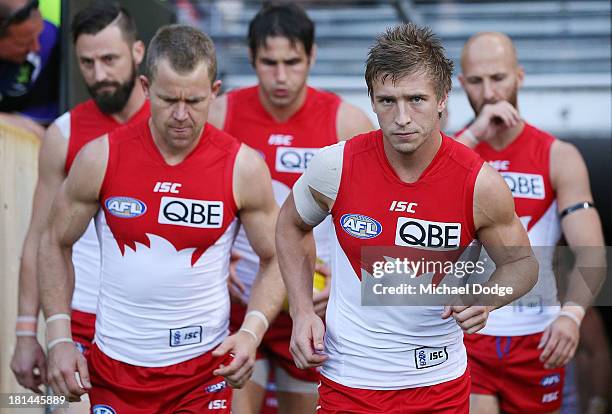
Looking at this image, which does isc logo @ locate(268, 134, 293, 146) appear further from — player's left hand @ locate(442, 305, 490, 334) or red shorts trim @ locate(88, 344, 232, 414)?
player's left hand @ locate(442, 305, 490, 334)

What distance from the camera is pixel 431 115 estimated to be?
399cm

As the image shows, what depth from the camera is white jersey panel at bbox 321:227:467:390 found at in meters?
4.16

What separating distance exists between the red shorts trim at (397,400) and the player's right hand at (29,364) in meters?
1.58

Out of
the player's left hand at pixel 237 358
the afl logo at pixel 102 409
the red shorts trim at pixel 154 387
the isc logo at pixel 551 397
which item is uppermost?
the player's left hand at pixel 237 358

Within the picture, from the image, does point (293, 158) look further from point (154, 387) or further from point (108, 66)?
point (154, 387)

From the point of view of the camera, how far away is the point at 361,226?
4.11m

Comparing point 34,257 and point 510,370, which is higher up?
point 34,257

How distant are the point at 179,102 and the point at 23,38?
2946 mm

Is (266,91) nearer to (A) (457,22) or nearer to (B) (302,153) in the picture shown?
(B) (302,153)

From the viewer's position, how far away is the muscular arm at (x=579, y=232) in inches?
213

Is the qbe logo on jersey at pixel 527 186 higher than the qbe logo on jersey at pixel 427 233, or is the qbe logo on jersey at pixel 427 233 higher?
the qbe logo on jersey at pixel 527 186

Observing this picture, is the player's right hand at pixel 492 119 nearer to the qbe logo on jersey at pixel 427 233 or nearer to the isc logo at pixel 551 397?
the isc logo at pixel 551 397

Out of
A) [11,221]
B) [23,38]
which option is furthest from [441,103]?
[23,38]

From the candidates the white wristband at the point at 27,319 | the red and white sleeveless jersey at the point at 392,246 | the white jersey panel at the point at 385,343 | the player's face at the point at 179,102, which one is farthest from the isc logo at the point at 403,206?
the white wristband at the point at 27,319
